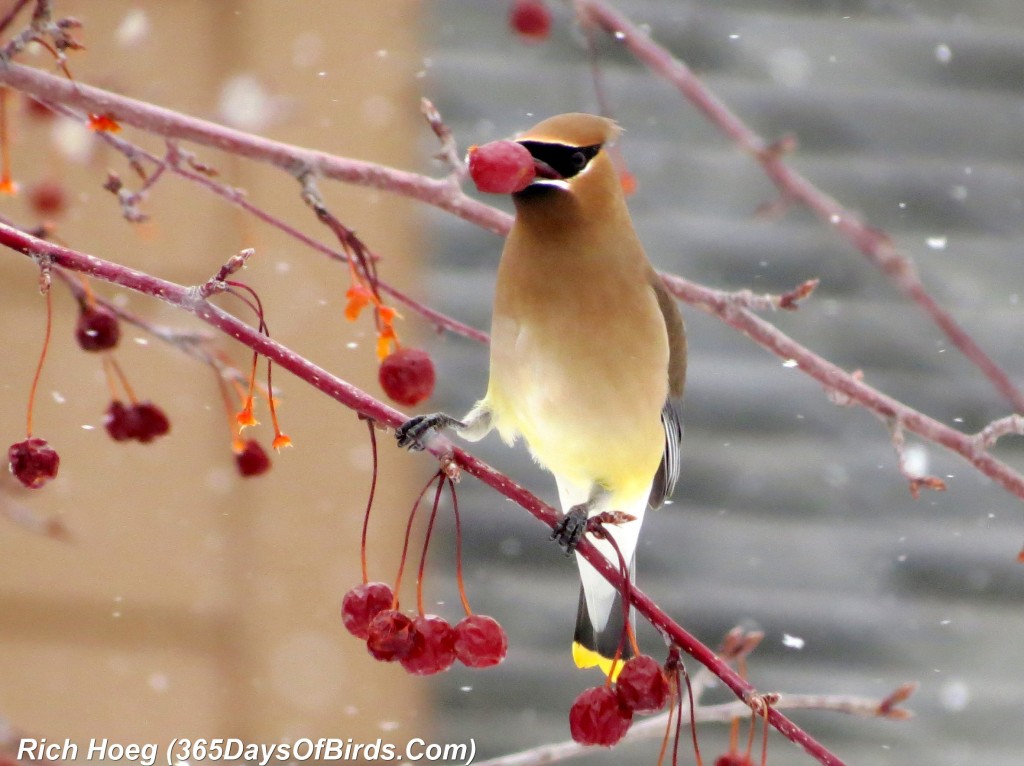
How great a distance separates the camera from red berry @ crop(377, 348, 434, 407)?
4.43 feet

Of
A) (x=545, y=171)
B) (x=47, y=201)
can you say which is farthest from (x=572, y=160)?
(x=47, y=201)

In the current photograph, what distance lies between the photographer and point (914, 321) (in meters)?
2.97

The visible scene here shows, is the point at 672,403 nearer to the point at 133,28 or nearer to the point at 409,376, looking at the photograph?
the point at 409,376

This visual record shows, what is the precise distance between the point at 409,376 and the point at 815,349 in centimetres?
177

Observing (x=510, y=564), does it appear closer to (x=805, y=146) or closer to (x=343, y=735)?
(x=343, y=735)

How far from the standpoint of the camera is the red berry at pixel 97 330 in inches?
51.6

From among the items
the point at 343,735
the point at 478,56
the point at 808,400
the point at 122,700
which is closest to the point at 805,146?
the point at 808,400

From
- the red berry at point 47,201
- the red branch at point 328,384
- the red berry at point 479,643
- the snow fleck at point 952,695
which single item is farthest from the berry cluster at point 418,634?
the snow fleck at point 952,695

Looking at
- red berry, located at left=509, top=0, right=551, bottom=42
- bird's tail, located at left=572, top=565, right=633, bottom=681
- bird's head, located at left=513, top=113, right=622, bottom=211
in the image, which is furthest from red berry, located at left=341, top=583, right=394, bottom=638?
red berry, located at left=509, top=0, right=551, bottom=42

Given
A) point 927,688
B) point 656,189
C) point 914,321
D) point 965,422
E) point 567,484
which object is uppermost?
A: point 656,189

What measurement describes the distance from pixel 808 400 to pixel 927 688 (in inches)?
26.7

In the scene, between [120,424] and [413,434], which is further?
[120,424]

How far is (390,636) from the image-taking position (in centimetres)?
108

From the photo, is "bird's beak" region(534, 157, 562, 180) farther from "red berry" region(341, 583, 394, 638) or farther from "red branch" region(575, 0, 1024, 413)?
"red berry" region(341, 583, 394, 638)
